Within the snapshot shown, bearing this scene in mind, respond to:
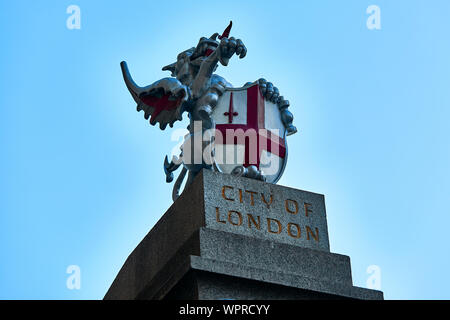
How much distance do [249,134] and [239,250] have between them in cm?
222

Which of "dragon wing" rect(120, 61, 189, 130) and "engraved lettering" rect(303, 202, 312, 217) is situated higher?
"dragon wing" rect(120, 61, 189, 130)

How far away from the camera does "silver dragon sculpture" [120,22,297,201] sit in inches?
503

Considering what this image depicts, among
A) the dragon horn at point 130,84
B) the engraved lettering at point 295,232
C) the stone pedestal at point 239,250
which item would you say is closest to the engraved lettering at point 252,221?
the stone pedestal at point 239,250

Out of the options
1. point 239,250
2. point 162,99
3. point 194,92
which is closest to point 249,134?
point 194,92

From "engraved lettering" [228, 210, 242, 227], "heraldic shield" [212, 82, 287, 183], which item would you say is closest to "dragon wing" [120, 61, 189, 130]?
"heraldic shield" [212, 82, 287, 183]

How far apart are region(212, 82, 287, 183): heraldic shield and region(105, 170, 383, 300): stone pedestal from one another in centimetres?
67

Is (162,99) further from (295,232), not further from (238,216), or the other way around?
(295,232)

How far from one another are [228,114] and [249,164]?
79 cm

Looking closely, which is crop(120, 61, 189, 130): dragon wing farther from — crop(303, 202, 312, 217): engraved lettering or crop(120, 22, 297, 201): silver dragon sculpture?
crop(303, 202, 312, 217): engraved lettering

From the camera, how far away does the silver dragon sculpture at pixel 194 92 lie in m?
12.8

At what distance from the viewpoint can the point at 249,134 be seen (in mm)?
12711

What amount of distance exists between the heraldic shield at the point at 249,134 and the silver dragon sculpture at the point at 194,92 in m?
0.12
